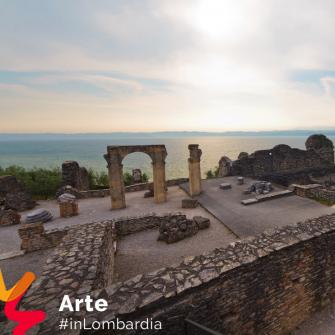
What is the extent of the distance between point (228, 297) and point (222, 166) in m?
18.7

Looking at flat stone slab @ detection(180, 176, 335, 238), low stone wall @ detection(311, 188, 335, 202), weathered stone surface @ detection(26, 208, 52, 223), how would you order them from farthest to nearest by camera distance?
1. low stone wall @ detection(311, 188, 335, 202)
2. weathered stone surface @ detection(26, 208, 52, 223)
3. flat stone slab @ detection(180, 176, 335, 238)

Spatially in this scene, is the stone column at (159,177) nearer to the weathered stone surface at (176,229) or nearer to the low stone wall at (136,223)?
the low stone wall at (136,223)

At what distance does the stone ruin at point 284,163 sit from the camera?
20.8m

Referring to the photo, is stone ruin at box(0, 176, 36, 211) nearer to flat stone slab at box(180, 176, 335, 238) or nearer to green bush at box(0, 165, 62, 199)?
green bush at box(0, 165, 62, 199)

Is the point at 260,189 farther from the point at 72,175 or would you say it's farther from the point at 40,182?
the point at 40,182

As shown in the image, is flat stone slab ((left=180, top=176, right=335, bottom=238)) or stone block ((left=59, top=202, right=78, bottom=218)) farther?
stone block ((left=59, top=202, right=78, bottom=218))

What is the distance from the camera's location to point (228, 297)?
387 cm

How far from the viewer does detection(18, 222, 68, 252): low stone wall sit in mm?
8188

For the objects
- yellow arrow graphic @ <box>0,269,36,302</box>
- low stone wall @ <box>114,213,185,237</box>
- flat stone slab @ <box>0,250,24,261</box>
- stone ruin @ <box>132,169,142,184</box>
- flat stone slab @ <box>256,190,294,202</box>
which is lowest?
flat stone slab @ <box>0,250,24,261</box>

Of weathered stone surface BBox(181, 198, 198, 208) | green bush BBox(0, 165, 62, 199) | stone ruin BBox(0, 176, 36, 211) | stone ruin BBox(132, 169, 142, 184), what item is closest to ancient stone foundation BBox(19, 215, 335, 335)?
weathered stone surface BBox(181, 198, 198, 208)

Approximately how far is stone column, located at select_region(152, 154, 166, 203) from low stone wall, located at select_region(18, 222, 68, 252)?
6.29 metres

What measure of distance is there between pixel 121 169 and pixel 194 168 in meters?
5.11

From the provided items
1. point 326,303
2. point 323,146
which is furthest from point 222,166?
point 326,303

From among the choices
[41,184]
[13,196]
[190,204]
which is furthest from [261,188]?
[41,184]
